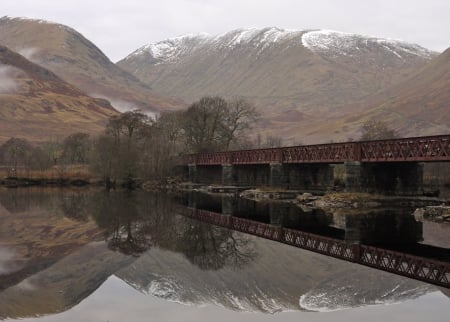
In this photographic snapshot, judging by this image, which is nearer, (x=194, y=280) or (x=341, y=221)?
(x=194, y=280)

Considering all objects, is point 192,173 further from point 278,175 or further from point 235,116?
point 278,175

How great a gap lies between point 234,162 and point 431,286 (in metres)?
50.2

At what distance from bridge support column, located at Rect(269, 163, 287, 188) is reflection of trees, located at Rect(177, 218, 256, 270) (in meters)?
26.1

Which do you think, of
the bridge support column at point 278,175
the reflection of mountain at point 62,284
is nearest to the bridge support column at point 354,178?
the bridge support column at point 278,175

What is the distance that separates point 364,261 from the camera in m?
18.1

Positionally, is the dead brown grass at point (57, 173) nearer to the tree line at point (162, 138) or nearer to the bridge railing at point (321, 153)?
the tree line at point (162, 138)

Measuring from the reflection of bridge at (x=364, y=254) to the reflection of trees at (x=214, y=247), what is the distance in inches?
59.9

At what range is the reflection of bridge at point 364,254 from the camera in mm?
16188

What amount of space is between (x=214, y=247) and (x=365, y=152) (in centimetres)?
2352

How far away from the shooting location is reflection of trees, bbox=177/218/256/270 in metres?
19.1

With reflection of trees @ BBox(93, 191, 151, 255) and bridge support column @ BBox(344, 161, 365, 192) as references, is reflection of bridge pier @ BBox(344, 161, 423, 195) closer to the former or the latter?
bridge support column @ BBox(344, 161, 365, 192)

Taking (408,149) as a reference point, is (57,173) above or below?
below

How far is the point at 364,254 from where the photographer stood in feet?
63.5

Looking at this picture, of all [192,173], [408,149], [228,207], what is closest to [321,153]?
[408,149]
